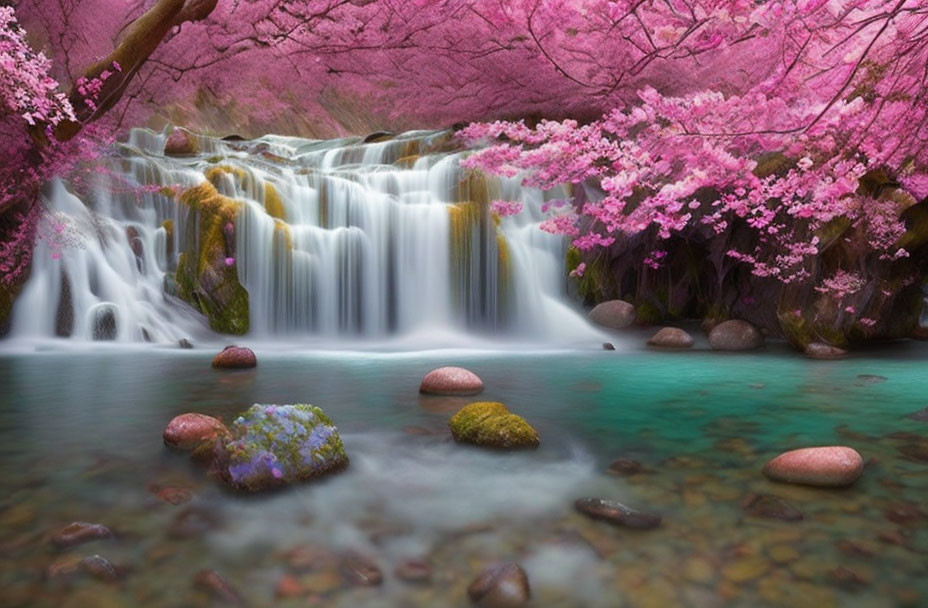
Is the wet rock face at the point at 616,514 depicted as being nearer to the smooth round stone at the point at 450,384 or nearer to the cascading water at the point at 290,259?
the smooth round stone at the point at 450,384

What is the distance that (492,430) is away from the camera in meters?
4.97

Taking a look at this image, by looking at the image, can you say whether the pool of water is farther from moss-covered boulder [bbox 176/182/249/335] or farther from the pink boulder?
moss-covered boulder [bbox 176/182/249/335]

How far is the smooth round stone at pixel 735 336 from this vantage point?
38.1 feet

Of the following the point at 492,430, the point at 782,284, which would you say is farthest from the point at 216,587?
the point at 782,284

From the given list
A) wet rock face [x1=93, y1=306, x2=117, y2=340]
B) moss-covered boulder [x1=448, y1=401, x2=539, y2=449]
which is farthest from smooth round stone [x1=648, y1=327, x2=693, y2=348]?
wet rock face [x1=93, y1=306, x2=117, y2=340]

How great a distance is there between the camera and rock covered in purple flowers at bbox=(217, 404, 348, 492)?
154 inches

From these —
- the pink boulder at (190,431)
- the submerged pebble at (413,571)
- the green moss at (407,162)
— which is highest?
the green moss at (407,162)

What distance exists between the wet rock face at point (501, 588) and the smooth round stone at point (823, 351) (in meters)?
9.55

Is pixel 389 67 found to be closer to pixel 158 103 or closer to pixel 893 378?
pixel 158 103

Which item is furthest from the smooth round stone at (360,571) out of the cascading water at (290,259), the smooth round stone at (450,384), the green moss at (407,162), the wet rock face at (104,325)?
the green moss at (407,162)

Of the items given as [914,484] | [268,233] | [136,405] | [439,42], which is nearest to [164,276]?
[268,233]

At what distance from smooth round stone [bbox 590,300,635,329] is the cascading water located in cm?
56

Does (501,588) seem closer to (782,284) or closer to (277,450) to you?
(277,450)

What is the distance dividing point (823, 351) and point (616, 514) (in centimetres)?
883
